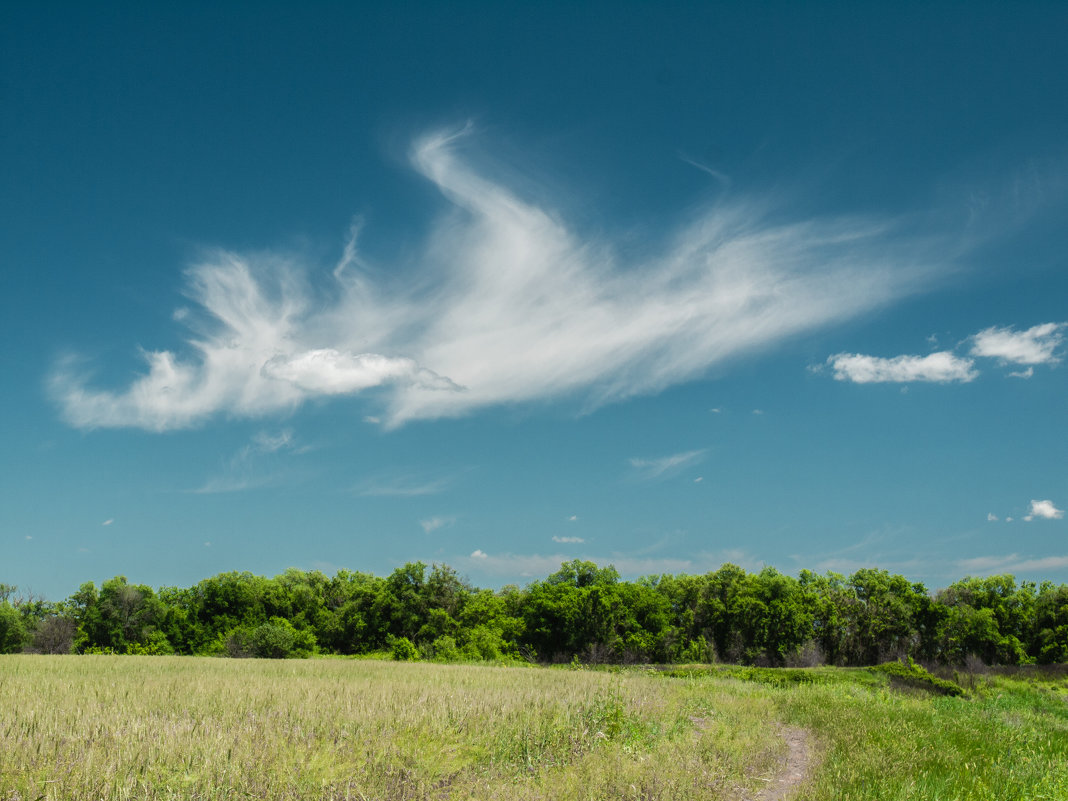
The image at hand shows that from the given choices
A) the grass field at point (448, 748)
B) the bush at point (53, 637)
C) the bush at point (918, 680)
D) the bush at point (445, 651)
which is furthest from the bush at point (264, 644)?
the bush at point (918, 680)

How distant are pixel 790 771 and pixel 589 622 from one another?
6169 cm

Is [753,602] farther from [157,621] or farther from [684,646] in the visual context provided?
[157,621]

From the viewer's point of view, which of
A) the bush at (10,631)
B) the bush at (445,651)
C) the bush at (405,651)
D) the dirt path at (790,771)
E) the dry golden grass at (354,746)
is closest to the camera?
the dry golden grass at (354,746)

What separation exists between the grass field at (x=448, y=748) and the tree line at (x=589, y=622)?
2150 inches

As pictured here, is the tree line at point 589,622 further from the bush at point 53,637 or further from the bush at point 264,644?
the bush at point 264,644

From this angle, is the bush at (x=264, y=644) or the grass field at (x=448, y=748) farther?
the bush at (x=264, y=644)

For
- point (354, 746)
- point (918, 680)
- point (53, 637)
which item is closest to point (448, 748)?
point (354, 746)

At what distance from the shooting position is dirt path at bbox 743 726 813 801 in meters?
10.4

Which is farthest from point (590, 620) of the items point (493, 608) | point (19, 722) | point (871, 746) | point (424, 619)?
point (19, 722)

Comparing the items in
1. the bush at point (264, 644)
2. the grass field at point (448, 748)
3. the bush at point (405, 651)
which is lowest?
the bush at point (405, 651)

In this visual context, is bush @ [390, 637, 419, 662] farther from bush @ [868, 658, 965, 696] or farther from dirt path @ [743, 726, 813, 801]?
dirt path @ [743, 726, 813, 801]

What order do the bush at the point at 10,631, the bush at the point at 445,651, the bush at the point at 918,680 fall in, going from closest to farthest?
the bush at the point at 918,680 → the bush at the point at 445,651 → the bush at the point at 10,631

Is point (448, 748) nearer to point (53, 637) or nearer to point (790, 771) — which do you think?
point (790, 771)

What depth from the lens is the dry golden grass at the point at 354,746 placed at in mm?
7875
